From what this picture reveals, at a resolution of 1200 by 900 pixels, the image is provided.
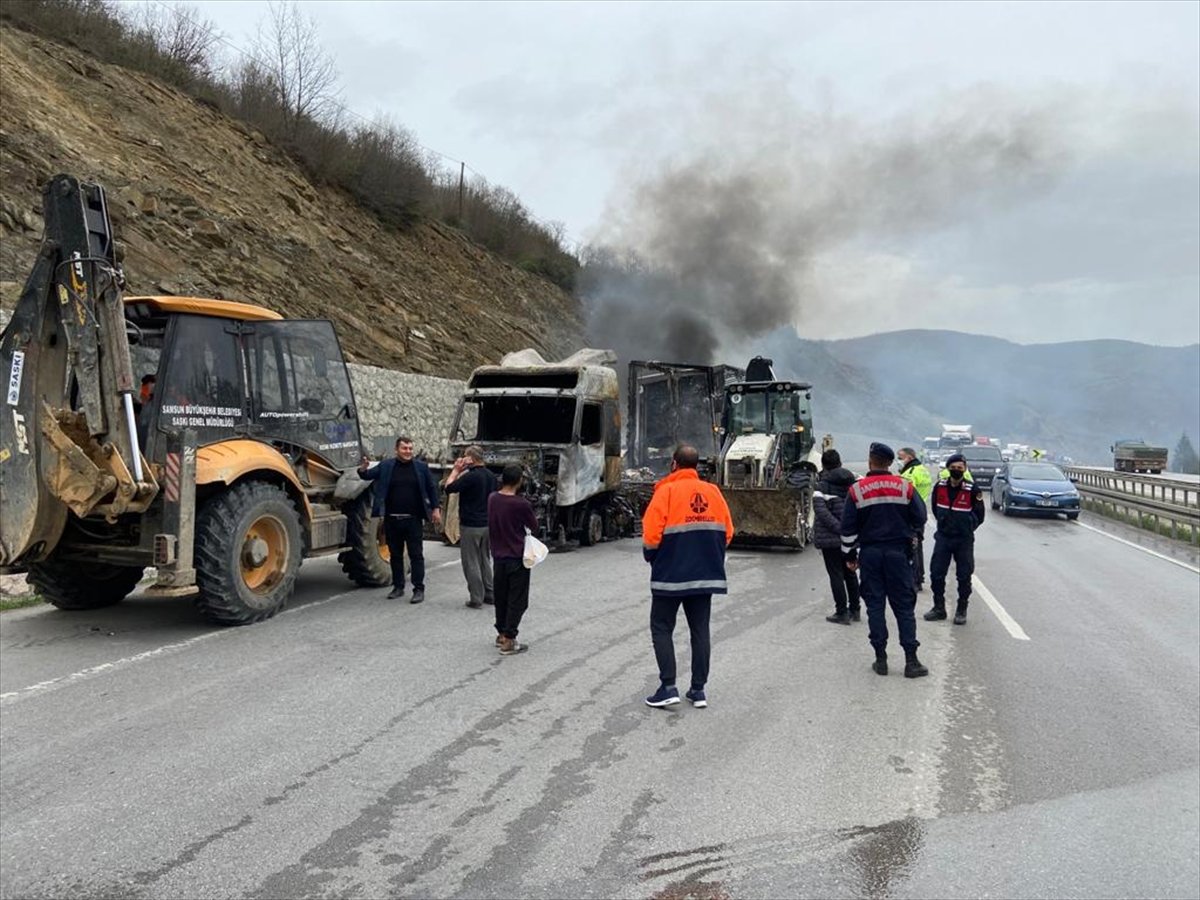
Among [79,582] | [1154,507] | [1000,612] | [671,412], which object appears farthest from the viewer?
[1154,507]

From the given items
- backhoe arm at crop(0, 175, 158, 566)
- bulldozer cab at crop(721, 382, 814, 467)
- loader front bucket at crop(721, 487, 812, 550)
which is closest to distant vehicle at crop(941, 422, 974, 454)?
bulldozer cab at crop(721, 382, 814, 467)

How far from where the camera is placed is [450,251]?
28.9 m

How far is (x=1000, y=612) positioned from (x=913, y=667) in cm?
311

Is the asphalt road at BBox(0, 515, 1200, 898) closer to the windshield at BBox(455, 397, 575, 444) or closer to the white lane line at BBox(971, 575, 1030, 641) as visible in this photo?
the white lane line at BBox(971, 575, 1030, 641)

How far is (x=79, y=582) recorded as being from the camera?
7.86 meters

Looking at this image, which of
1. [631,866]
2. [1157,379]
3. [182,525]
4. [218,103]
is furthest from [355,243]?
[1157,379]

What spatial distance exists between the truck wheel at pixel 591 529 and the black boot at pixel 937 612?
19.5ft

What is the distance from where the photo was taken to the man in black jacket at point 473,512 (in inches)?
326

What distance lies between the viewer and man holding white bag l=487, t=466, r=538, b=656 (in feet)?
22.1

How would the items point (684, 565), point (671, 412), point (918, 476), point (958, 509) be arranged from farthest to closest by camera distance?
point (671, 412)
point (918, 476)
point (958, 509)
point (684, 565)

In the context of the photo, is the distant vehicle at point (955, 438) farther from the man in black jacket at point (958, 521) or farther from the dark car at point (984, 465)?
the man in black jacket at point (958, 521)

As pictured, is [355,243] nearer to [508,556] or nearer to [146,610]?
[146,610]

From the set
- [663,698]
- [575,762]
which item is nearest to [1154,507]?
[663,698]

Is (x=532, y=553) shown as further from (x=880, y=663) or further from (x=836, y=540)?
(x=836, y=540)
